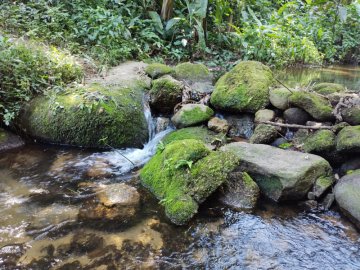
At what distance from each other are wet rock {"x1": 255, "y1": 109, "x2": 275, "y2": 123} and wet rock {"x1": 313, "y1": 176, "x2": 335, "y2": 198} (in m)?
1.48

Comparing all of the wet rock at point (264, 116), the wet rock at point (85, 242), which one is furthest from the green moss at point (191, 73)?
the wet rock at point (85, 242)

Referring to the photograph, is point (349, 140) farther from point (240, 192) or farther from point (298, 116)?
point (240, 192)

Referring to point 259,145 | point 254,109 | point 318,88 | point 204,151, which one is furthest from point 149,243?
point 318,88

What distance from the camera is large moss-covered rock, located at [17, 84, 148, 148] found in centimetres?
558

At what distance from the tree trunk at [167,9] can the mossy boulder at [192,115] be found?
5.22m

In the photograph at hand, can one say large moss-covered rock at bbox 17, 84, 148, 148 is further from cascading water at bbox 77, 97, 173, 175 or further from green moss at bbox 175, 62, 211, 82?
green moss at bbox 175, 62, 211, 82

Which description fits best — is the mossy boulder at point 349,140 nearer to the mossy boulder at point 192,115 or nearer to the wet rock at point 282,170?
the wet rock at point 282,170

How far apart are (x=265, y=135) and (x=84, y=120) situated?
9.76 feet

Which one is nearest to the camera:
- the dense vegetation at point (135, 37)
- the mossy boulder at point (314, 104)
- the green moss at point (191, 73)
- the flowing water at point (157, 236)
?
the flowing water at point (157, 236)

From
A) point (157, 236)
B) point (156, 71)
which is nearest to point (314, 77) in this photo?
point (156, 71)

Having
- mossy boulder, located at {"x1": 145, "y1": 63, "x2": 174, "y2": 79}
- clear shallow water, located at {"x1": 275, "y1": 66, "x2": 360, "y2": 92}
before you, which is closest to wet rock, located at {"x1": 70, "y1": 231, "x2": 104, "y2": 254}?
mossy boulder, located at {"x1": 145, "y1": 63, "x2": 174, "y2": 79}

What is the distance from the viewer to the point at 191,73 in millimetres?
7262

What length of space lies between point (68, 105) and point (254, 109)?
318 centimetres

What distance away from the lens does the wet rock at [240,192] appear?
158 inches
